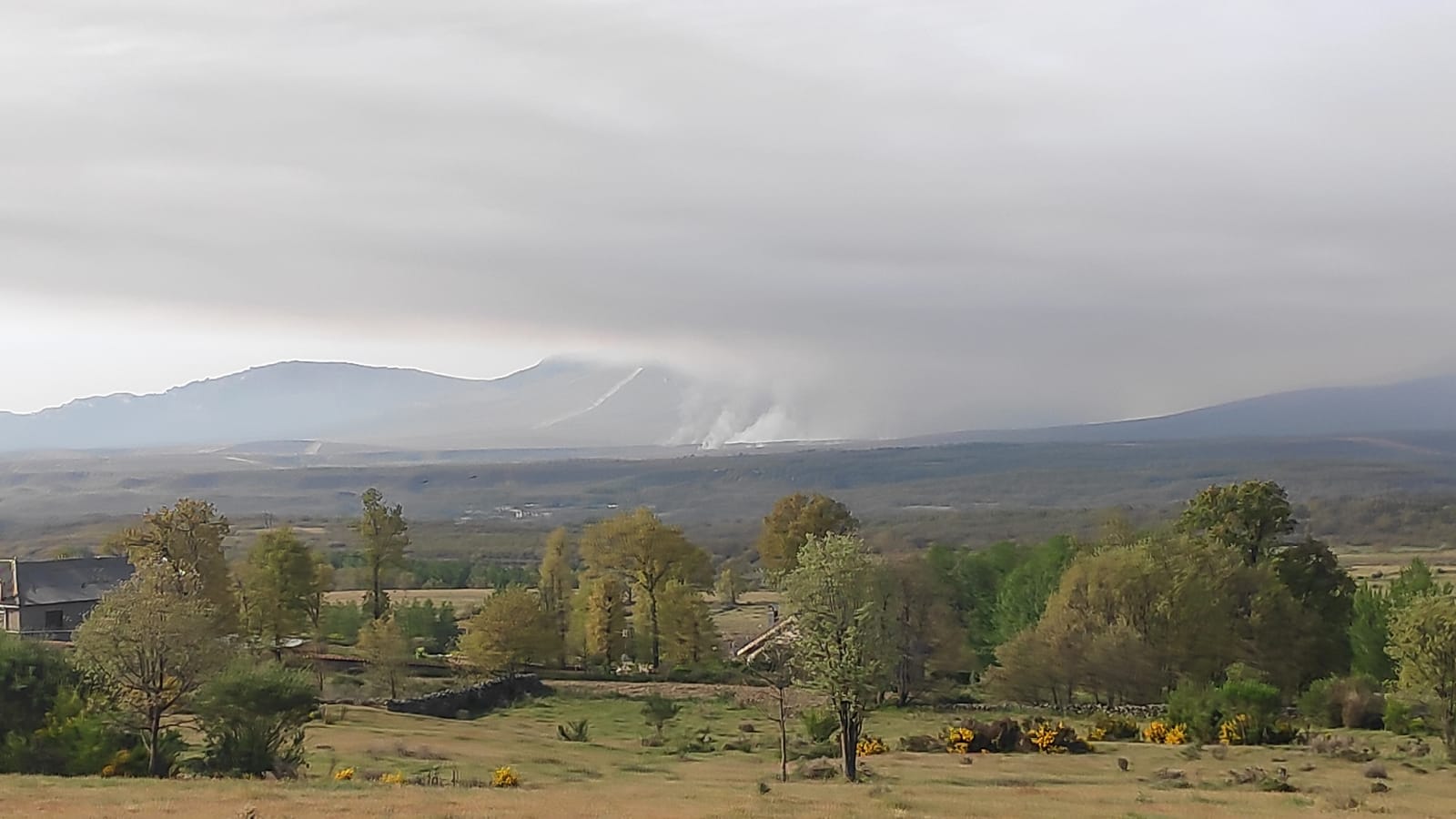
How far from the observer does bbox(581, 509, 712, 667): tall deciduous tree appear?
68438 millimetres

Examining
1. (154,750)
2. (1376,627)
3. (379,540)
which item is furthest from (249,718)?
(1376,627)

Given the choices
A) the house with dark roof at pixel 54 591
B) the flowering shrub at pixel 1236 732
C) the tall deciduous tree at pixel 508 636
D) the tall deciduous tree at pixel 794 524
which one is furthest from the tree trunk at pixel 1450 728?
the house with dark roof at pixel 54 591

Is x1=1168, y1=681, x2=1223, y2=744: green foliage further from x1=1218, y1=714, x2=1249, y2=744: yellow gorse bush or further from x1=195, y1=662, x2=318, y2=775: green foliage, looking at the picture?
x1=195, y1=662, x2=318, y2=775: green foliage

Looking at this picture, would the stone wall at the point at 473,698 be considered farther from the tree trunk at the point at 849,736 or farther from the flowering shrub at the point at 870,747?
the tree trunk at the point at 849,736

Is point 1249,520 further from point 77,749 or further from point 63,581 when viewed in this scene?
point 63,581

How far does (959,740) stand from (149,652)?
72.2 ft

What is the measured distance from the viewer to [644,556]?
225 ft

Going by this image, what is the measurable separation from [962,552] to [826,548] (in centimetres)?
4449

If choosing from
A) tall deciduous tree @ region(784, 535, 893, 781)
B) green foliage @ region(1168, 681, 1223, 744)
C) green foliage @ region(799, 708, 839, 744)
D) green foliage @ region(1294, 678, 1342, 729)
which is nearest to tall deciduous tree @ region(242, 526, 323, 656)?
green foliage @ region(799, 708, 839, 744)

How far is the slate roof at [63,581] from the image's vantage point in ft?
199

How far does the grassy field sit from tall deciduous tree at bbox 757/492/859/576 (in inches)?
768

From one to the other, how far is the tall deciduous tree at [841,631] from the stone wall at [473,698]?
20.7 metres

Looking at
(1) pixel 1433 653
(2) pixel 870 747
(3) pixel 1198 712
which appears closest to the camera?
(1) pixel 1433 653

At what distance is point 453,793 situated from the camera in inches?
989
